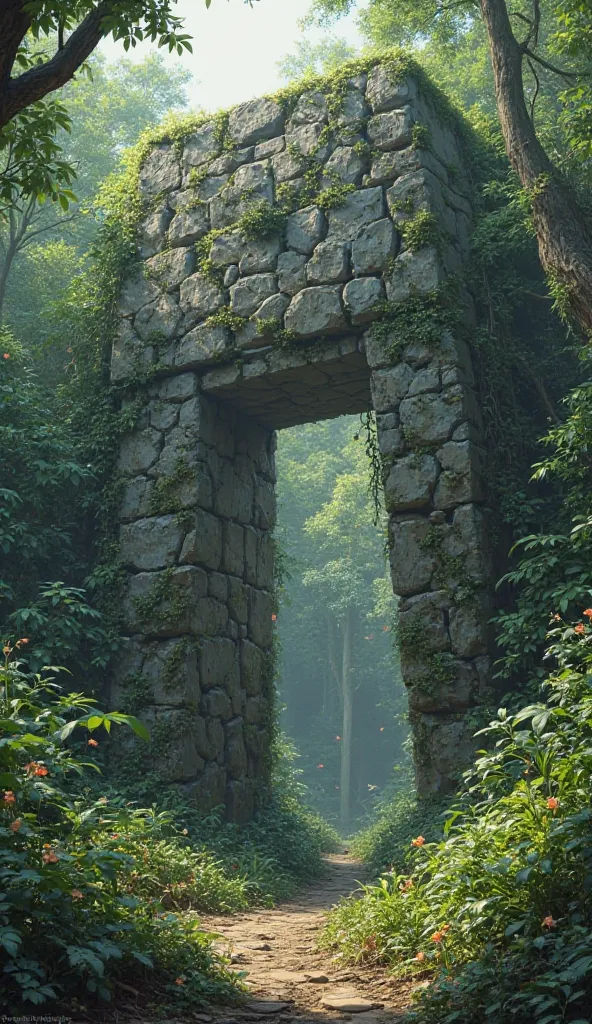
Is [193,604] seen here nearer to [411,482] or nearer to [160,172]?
[411,482]

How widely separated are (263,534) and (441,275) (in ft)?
9.08

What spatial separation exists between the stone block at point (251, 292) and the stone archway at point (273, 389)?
1 centimetres

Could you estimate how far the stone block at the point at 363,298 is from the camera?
6.37 metres

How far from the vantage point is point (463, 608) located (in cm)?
577

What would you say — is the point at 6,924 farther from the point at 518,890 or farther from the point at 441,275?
the point at 441,275

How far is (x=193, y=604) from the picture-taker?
263 inches

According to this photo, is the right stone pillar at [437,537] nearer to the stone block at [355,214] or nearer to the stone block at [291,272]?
the stone block at [291,272]

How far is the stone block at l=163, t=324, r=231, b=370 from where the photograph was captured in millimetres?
6945

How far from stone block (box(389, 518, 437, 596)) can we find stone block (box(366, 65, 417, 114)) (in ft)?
10.4

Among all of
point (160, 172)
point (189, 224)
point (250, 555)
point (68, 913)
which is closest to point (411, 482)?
point (250, 555)

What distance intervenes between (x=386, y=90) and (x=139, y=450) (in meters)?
3.32

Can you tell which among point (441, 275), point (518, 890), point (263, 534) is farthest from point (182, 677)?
point (518, 890)

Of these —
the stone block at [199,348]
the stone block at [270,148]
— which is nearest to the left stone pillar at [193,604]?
the stone block at [199,348]

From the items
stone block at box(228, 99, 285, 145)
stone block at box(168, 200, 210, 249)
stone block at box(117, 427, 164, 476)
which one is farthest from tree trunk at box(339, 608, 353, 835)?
stone block at box(228, 99, 285, 145)
